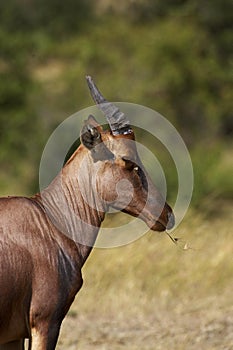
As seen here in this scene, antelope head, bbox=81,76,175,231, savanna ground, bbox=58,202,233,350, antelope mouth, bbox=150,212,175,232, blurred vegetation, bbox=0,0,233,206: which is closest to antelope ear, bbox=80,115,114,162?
antelope head, bbox=81,76,175,231

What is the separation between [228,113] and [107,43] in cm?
488

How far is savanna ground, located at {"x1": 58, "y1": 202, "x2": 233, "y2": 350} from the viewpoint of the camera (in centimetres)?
1077

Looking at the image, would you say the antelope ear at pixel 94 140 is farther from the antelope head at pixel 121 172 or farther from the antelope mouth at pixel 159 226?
the antelope mouth at pixel 159 226

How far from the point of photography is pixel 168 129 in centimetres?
2392

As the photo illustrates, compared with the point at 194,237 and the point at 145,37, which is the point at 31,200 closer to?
the point at 194,237

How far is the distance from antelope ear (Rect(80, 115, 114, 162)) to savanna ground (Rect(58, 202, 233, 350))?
3.49m

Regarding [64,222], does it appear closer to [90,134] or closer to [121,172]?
[121,172]

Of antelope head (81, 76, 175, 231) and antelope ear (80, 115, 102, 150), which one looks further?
antelope head (81, 76, 175, 231)

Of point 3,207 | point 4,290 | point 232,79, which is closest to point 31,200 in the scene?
point 3,207

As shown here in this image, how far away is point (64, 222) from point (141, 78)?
22.7 metres

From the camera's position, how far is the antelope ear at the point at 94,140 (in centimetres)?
730

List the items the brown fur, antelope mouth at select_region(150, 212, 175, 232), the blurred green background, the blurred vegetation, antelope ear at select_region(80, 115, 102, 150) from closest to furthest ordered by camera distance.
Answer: the brown fur < antelope ear at select_region(80, 115, 102, 150) < antelope mouth at select_region(150, 212, 175, 232) < the blurred green background < the blurred vegetation

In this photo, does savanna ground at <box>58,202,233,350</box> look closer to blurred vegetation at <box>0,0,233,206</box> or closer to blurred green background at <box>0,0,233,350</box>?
blurred green background at <box>0,0,233,350</box>

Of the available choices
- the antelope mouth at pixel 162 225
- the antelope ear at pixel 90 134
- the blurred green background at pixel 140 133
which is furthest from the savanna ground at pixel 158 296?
the antelope ear at pixel 90 134
